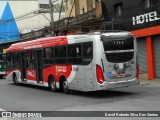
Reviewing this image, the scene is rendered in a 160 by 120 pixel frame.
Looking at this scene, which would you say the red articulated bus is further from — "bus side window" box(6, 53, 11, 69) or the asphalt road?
"bus side window" box(6, 53, 11, 69)

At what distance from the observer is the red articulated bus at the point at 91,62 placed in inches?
650

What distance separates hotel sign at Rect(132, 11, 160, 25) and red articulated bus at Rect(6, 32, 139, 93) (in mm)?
7582

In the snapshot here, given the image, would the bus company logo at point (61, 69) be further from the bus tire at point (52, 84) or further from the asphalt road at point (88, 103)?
the asphalt road at point (88, 103)

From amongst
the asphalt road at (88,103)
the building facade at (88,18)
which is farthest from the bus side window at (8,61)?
the asphalt road at (88,103)

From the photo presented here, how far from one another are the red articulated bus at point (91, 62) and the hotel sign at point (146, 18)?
7.58m

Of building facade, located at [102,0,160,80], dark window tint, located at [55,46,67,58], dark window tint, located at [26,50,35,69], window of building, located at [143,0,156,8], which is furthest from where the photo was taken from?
window of building, located at [143,0,156,8]

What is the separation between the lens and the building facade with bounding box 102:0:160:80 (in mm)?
24938

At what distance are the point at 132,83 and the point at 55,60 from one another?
15.6 feet

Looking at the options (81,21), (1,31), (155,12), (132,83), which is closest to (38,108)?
(132,83)

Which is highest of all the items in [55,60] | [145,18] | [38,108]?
[145,18]

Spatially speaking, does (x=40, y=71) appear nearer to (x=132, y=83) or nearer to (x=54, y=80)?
(x=54, y=80)

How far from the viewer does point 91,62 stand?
16.7 meters

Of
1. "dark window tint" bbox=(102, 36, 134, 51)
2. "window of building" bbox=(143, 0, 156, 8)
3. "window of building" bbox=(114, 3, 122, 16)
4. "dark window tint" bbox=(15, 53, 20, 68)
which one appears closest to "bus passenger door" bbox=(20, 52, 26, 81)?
"dark window tint" bbox=(15, 53, 20, 68)

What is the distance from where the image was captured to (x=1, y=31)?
Result: 68.1 metres
